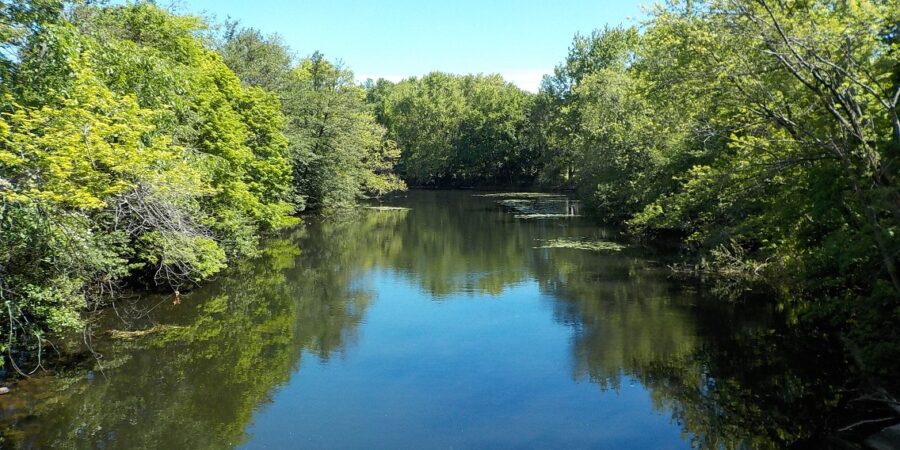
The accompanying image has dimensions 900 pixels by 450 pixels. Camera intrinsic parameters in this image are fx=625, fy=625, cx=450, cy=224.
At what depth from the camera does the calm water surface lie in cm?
1025

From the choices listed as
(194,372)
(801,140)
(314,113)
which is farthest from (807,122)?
(314,113)

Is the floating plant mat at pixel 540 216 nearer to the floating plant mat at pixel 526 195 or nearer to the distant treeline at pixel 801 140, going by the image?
the floating plant mat at pixel 526 195

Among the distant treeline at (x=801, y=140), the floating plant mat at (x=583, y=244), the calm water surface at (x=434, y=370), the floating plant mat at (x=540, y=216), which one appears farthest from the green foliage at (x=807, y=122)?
the floating plant mat at (x=540, y=216)

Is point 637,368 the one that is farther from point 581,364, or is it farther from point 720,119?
point 720,119

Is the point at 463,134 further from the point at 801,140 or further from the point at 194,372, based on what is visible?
the point at 801,140

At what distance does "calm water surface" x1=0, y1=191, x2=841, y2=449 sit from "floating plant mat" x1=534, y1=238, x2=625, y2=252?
4578mm

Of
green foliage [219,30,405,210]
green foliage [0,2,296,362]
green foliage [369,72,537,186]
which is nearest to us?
green foliage [0,2,296,362]

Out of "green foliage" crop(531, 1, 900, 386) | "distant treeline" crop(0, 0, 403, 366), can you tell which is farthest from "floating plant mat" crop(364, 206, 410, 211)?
"green foliage" crop(531, 1, 900, 386)

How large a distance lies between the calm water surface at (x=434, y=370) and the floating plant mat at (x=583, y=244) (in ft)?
15.0

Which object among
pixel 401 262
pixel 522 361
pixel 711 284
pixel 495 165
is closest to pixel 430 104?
pixel 495 165

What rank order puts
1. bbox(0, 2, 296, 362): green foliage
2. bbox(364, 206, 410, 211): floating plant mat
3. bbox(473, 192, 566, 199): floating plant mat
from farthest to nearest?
1. bbox(473, 192, 566, 199): floating plant mat
2. bbox(364, 206, 410, 211): floating plant mat
3. bbox(0, 2, 296, 362): green foliage

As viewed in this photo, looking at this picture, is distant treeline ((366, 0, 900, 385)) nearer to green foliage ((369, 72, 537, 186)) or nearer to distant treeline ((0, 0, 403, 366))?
distant treeline ((0, 0, 403, 366))

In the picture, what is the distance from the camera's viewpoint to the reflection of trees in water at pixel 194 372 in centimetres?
1021

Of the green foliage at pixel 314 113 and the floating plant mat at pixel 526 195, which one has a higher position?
the green foliage at pixel 314 113
